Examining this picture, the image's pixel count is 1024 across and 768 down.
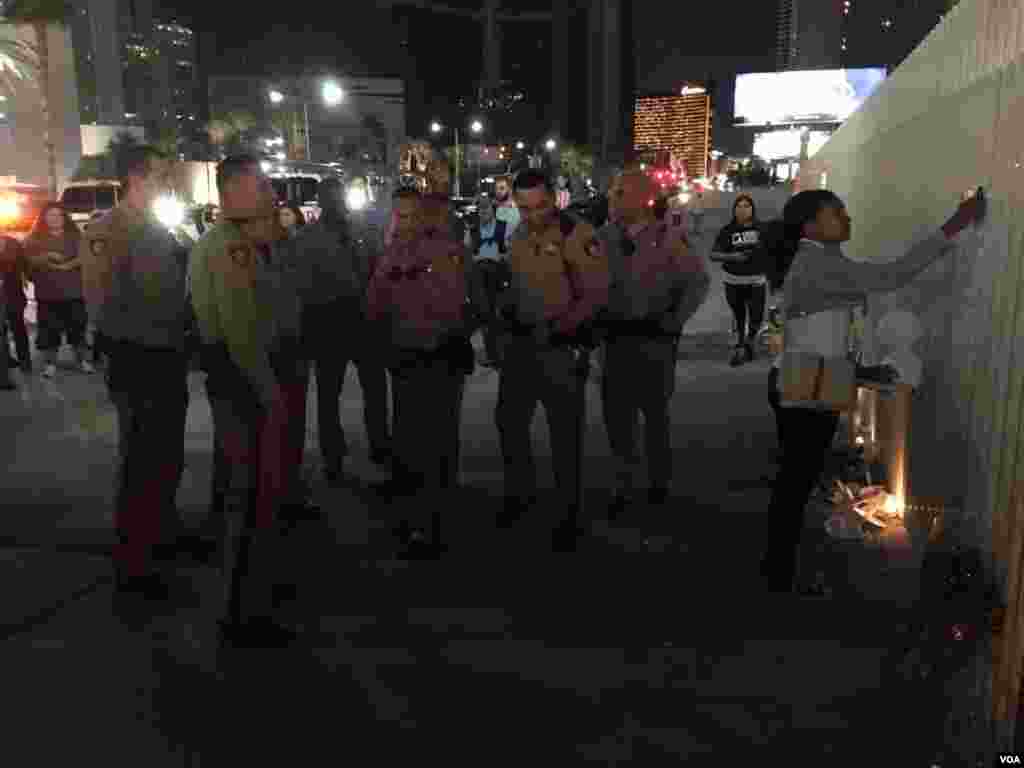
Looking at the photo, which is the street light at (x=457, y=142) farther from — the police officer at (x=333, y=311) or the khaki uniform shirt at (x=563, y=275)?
the khaki uniform shirt at (x=563, y=275)

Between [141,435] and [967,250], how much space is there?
3.52 m

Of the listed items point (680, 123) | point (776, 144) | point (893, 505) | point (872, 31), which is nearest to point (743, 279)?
point (893, 505)

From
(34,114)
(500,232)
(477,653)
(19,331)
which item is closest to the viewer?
(477,653)

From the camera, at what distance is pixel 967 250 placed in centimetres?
368

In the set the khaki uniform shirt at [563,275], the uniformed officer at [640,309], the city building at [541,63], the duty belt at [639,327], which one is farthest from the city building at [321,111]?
the khaki uniform shirt at [563,275]

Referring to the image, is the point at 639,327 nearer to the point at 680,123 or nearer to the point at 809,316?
the point at 809,316

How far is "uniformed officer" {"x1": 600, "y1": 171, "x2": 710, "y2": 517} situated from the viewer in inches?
204

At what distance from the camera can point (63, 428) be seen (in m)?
7.43

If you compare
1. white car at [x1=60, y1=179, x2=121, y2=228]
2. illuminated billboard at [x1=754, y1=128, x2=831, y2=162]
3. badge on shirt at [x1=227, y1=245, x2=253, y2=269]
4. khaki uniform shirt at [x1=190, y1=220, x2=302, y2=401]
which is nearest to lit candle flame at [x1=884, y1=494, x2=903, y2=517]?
khaki uniform shirt at [x1=190, y1=220, x2=302, y2=401]

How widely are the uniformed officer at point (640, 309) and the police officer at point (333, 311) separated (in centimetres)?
157

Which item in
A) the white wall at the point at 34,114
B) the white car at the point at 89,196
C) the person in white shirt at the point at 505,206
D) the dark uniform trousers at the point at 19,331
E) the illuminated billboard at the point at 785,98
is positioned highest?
the illuminated billboard at the point at 785,98

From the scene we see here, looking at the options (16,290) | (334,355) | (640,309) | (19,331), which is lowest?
(19,331)

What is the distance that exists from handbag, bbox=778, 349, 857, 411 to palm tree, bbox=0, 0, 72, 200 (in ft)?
81.5

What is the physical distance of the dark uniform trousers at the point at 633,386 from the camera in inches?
206
